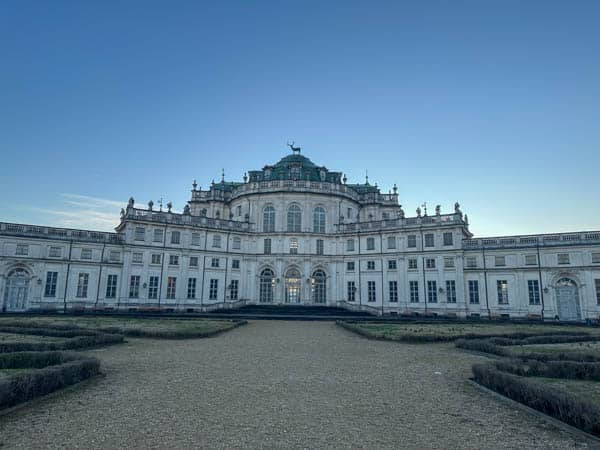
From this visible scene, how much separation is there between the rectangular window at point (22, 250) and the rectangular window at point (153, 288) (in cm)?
1343

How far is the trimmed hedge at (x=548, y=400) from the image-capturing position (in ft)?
22.7

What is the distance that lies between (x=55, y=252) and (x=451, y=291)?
47134 mm

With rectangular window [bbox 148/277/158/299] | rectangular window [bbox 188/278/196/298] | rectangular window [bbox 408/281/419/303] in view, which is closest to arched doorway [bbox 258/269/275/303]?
rectangular window [bbox 188/278/196/298]

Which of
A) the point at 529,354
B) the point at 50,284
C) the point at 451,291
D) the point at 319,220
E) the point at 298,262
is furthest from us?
the point at 319,220

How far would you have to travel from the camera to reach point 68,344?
50.5ft

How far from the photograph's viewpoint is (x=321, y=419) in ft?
26.1

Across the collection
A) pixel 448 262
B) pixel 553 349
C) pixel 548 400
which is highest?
pixel 448 262

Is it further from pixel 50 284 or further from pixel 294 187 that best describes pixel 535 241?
pixel 50 284

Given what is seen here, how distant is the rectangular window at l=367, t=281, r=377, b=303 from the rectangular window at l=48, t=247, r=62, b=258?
126 feet

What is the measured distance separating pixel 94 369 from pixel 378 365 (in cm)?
972

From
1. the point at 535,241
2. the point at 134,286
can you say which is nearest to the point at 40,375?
the point at 134,286

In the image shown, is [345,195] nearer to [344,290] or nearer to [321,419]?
[344,290]

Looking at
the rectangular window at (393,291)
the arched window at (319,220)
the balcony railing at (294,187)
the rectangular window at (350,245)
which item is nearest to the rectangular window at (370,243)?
the rectangular window at (350,245)

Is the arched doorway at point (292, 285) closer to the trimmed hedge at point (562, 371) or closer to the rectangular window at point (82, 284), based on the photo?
the rectangular window at point (82, 284)
